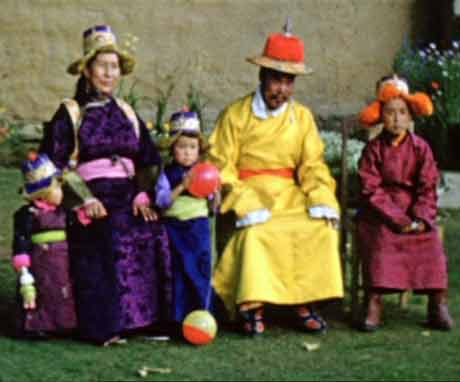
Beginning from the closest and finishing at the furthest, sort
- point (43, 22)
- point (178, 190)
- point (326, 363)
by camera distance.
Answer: point (326, 363), point (178, 190), point (43, 22)

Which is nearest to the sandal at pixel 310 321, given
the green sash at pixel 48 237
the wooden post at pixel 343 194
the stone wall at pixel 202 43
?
the wooden post at pixel 343 194

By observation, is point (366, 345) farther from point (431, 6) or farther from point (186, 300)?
point (431, 6)

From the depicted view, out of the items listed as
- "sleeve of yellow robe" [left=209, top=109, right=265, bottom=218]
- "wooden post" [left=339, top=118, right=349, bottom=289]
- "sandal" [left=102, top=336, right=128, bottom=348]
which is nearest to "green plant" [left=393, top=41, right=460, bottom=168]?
"wooden post" [left=339, top=118, right=349, bottom=289]

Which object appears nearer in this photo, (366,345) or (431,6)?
(366,345)

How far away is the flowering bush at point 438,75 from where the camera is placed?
10914mm

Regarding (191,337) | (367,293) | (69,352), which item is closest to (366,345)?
(367,293)

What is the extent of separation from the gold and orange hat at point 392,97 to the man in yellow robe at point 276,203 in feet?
1.11

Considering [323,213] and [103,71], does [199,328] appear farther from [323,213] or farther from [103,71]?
[103,71]

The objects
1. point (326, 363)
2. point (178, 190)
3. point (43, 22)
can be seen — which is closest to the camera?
point (326, 363)

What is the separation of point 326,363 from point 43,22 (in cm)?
575

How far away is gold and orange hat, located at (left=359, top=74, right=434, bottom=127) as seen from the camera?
7387 mm

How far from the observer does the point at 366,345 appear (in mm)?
7160

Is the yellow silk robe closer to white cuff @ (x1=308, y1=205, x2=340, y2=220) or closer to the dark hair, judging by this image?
white cuff @ (x1=308, y1=205, x2=340, y2=220)

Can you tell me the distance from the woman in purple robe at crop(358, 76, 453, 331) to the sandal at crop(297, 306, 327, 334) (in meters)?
0.24
